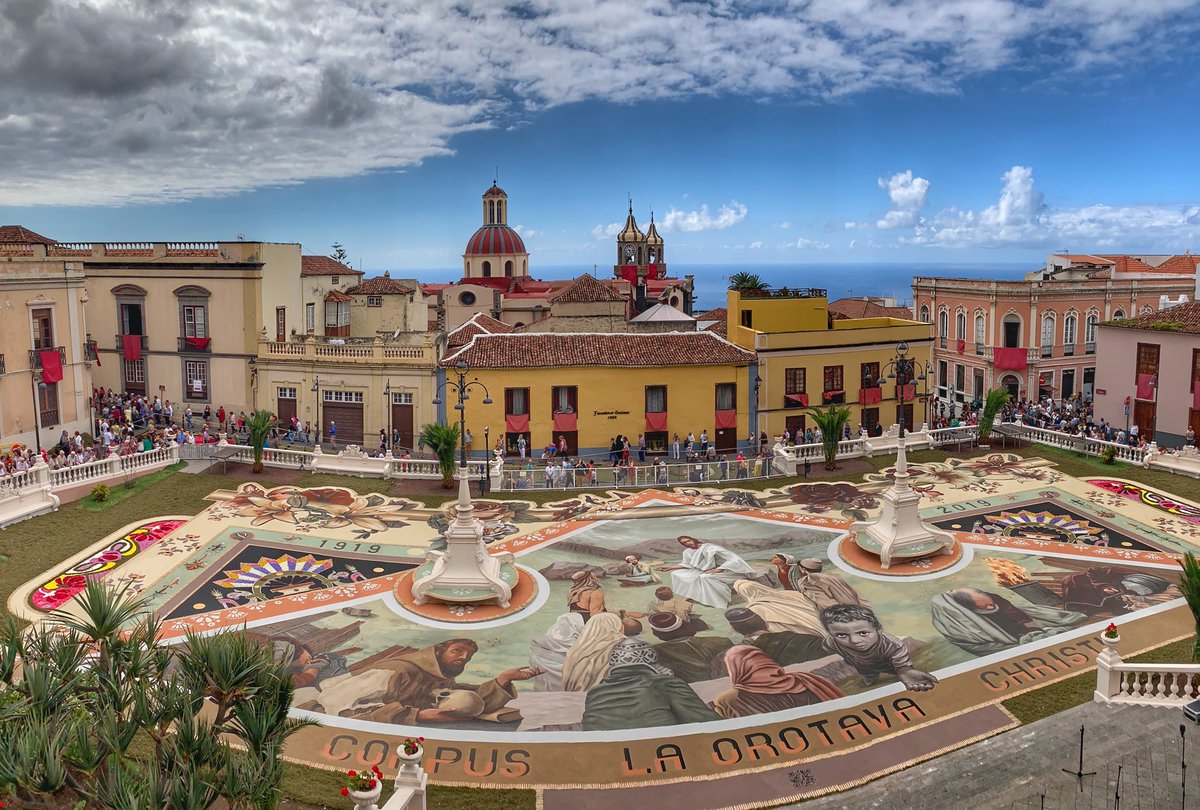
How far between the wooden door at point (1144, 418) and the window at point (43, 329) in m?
44.7

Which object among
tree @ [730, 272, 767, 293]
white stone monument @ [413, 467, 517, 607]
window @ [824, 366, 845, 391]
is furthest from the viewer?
tree @ [730, 272, 767, 293]

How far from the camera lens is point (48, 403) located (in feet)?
120

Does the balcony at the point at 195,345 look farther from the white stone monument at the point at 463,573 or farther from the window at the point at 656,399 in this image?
the white stone monument at the point at 463,573

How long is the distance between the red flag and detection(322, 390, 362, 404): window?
412 inches

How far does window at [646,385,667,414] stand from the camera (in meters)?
40.6

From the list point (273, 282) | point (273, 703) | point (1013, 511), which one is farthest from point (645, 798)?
point (273, 282)

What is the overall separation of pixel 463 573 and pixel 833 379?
2615cm

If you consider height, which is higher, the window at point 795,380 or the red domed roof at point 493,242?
the red domed roof at point 493,242

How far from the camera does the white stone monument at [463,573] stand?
22.3 meters

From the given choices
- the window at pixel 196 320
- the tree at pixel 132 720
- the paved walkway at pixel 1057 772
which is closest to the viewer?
the tree at pixel 132 720

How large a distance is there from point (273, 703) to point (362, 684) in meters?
7.41

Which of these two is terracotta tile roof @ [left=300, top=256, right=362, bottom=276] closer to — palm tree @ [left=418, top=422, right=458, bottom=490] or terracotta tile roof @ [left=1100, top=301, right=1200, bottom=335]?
palm tree @ [left=418, top=422, right=458, bottom=490]

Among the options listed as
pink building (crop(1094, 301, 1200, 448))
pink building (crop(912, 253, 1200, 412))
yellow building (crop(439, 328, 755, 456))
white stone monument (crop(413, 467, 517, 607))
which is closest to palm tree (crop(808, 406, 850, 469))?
yellow building (crop(439, 328, 755, 456))

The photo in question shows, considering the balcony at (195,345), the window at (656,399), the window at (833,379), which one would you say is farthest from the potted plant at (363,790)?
the balcony at (195,345)
